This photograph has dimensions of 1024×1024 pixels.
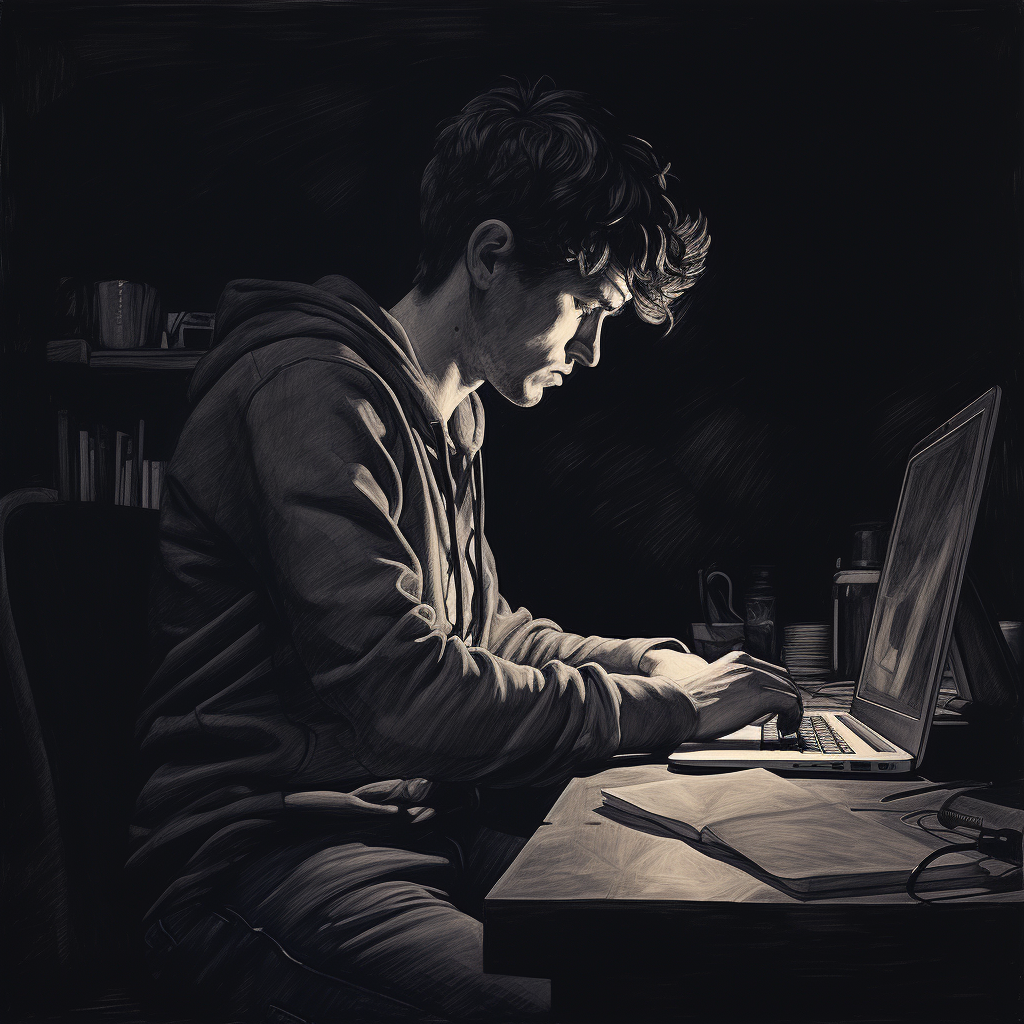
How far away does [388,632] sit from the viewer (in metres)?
1.14

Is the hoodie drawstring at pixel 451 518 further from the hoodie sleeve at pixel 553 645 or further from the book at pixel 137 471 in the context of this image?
the book at pixel 137 471

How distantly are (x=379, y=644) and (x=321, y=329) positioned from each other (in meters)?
0.52

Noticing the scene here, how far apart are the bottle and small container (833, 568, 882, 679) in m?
0.13

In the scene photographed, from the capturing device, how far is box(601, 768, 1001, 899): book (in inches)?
30.9

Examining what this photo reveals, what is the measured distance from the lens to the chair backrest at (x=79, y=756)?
4.38 ft

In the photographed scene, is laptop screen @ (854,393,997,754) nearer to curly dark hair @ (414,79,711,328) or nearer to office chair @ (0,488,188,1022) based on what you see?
curly dark hair @ (414,79,711,328)

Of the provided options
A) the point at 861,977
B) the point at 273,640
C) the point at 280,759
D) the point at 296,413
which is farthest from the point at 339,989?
the point at 296,413

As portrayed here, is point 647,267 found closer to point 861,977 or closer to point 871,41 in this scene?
point 871,41

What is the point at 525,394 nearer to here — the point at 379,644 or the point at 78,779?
the point at 379,644

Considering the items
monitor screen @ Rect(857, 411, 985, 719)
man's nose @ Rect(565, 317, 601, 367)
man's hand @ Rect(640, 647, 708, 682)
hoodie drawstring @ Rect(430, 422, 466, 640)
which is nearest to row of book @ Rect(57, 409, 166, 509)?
hoodie drawstring @ Rect(430, 422, 466, 640)

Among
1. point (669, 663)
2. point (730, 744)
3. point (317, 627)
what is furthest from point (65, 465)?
point (730, 744)

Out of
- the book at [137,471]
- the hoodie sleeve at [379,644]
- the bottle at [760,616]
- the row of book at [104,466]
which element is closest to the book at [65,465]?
the row of book at [104,466]

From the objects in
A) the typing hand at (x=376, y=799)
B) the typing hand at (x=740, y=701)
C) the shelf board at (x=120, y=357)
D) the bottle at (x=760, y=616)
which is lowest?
the typing hand at (x=376, y=799)

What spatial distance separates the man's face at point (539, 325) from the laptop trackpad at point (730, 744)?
641mm
